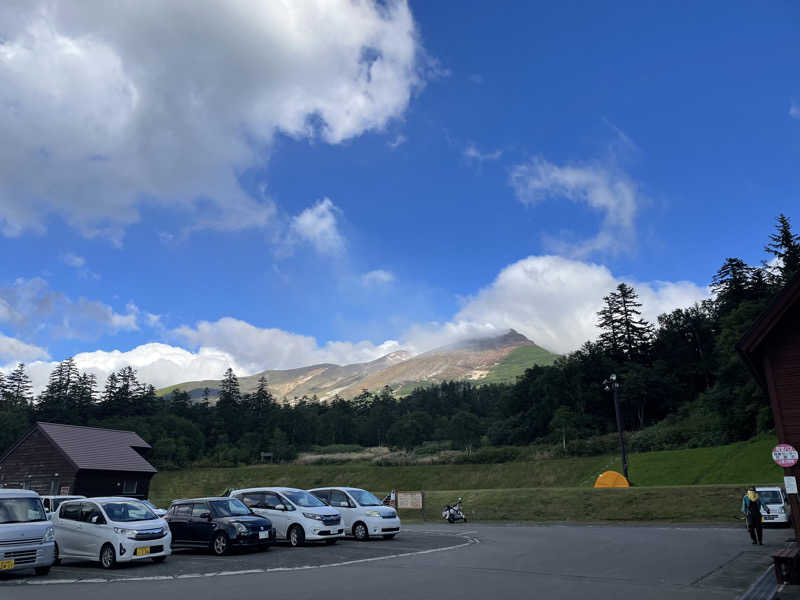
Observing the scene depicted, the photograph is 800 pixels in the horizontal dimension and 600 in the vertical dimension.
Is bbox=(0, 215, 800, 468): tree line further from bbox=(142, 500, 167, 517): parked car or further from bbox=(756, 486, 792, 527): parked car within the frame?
bbox=(142, 500, 167, 517): parked car

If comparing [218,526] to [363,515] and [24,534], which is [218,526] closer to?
[24,534]

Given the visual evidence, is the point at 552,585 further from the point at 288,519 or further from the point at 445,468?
the point at 445,468

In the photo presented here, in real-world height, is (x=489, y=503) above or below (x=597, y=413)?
below

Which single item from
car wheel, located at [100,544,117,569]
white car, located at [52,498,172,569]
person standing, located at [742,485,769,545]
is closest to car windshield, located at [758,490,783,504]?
person standing, located at [742,485,769,545]

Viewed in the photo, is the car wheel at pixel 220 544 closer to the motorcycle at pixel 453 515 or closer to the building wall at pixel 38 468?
the motorcycle at pixel 453 515

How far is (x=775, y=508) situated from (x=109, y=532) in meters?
23.2

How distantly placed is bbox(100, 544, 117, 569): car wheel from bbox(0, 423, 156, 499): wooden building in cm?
2587

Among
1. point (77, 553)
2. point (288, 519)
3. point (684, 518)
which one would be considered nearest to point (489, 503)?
point (684, 518)

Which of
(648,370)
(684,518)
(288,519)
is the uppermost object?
(648,370)

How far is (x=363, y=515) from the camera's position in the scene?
19297 mm

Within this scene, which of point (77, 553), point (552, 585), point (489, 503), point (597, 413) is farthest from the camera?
point (597, 413)

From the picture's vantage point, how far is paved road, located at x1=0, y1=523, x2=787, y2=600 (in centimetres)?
963

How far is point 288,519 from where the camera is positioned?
17.8 meters

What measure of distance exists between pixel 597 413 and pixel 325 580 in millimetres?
78803
